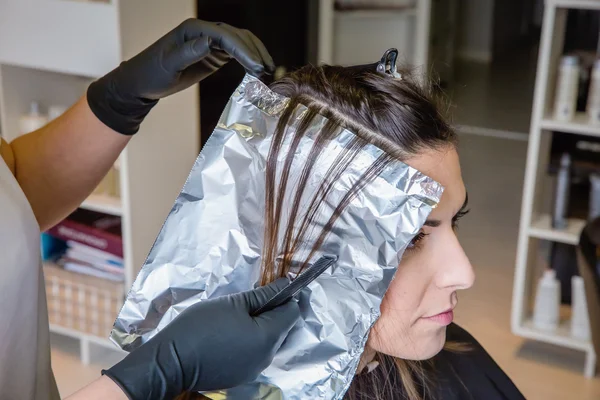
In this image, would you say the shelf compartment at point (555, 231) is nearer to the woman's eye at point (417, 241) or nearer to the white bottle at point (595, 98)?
the white bottle at point (595, 98)

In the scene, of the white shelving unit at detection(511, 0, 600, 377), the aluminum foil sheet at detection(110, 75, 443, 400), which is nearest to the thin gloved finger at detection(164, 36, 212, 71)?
the aluminum foil sheet at detection(110, 75, 443, 400)

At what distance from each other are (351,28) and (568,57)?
4.92ft

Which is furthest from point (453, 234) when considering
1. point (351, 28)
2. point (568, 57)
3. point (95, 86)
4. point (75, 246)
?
point (351, 28)

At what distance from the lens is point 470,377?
4.87ft

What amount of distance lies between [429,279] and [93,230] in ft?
5.40

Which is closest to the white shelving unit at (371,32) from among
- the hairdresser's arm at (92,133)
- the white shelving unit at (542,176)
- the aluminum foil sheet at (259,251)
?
the white shelving unit at (542,176)

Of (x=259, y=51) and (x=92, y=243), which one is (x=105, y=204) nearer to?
(x=92, y=243)

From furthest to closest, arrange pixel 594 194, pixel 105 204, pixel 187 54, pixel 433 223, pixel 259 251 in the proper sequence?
1. pixel 594 194
2. pixel 105 204
3. pixel 187 54
4. pixel 433 223
5. pixel 259 251

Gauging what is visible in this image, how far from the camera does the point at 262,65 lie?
42.9 inches

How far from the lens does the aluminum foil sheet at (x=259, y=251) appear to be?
91 cm

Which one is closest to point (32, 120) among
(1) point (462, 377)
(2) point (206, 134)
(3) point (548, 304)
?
(2) point (206, 134)

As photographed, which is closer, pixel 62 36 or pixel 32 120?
pixel 62 36

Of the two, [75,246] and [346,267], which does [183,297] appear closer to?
[346,267]

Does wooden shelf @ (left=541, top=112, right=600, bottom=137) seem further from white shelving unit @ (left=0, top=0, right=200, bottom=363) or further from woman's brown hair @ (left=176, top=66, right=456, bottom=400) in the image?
woman's brown hair @ (left=176, top=66, right=456, bottom=400)
